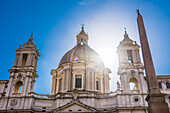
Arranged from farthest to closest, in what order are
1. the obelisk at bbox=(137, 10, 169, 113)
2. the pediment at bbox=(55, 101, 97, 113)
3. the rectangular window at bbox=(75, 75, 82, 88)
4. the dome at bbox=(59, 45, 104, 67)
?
the dome at bbox=(59, 45, 104, 67) → the rectangular window at bbox=(75, 75, 82, 88) → the pediment at bbox=(55, 101, 97, 113) → the obelisk at bbox=(137, 10, 169, 113)

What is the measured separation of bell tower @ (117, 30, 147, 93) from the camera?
31766 millimetres

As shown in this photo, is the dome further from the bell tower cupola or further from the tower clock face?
the tower clock face

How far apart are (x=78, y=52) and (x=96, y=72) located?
567 cm

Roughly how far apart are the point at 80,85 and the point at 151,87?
22047mm

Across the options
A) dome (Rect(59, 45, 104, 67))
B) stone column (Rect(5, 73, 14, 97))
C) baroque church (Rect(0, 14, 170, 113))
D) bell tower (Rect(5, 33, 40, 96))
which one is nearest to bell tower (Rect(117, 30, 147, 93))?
baroque church (Rect(0, 14, 170, 113))

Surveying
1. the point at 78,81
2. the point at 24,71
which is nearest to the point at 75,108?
the point at 78,81

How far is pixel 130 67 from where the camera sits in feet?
109

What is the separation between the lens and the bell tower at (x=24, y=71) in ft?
107

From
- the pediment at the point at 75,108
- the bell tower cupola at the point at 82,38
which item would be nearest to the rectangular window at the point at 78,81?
the pediment at the point at 75,108

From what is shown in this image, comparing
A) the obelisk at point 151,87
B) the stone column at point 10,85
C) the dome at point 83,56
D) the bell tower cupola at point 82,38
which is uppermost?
the bell tower cupola at point 82,38

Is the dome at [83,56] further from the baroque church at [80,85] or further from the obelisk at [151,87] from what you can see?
the obelisk at [151,87]

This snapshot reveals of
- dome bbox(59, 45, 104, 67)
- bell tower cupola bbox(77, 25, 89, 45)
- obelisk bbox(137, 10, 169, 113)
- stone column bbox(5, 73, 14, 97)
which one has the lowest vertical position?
obelisk bbox(137, 10, 169, 113)

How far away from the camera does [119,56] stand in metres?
35.2

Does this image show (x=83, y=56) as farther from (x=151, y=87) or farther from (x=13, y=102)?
(x=151, y=87)
